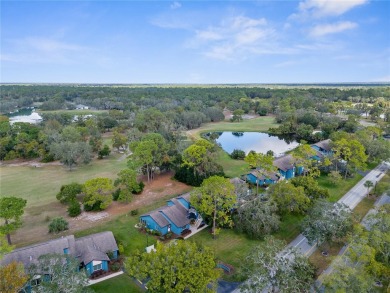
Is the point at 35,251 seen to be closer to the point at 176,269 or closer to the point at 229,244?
the point at 176,269

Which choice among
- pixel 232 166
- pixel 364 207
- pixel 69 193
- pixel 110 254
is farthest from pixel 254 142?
pixel 110 254

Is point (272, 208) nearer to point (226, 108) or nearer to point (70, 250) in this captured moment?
point (70, 250)

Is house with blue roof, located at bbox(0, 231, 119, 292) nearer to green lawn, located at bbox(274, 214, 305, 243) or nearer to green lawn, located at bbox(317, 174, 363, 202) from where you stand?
green lawn, located at bbox(274, 214, 305, 243)

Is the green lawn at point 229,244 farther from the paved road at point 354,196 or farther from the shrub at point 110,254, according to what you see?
the shrub at point 110,254

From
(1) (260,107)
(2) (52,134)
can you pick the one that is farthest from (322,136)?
(2) (52,134)

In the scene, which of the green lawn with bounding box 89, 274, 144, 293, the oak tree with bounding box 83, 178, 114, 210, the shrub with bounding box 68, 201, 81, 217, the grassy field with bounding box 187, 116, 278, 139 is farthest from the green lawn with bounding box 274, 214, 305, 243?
the grassy field with bounding box 187, 116, 278, 139

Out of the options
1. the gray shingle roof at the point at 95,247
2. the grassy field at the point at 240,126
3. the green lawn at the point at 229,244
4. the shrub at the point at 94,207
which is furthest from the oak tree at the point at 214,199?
the grassy field at the point at 240,126
